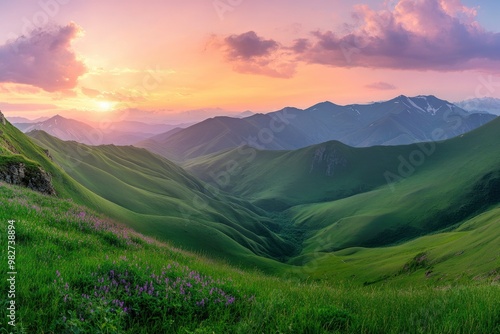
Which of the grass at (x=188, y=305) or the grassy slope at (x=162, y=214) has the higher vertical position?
the grass at (x=188, y=305)

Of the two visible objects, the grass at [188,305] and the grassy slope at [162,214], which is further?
the grassy slope at [162,214]

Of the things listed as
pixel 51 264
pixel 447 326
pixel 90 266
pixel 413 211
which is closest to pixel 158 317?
pixel 90 266

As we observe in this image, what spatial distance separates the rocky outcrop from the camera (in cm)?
3369

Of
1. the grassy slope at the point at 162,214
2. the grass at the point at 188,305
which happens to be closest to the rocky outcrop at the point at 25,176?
the grassy slope at the point at 162,214

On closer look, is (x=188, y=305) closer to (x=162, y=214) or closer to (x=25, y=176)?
(x=25, y=176)

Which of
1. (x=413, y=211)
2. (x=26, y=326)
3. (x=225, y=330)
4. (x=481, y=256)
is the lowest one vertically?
(x=413, y=211)

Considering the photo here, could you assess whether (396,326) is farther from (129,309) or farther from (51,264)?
(51,264)

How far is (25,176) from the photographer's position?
3738cm

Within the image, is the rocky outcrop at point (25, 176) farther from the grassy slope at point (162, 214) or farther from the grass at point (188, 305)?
the grass at point (188, 305)

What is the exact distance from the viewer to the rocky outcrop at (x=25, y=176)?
111 feet

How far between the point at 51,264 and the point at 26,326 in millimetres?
2926

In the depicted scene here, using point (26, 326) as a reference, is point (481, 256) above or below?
below

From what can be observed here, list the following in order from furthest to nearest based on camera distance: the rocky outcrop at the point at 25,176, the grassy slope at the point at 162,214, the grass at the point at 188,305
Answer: the grassy slope at the point at 162,214 < the rocky outcrop at the point at 25,176 < the grass at the point at 188,305

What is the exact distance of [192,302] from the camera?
6.77 meters
